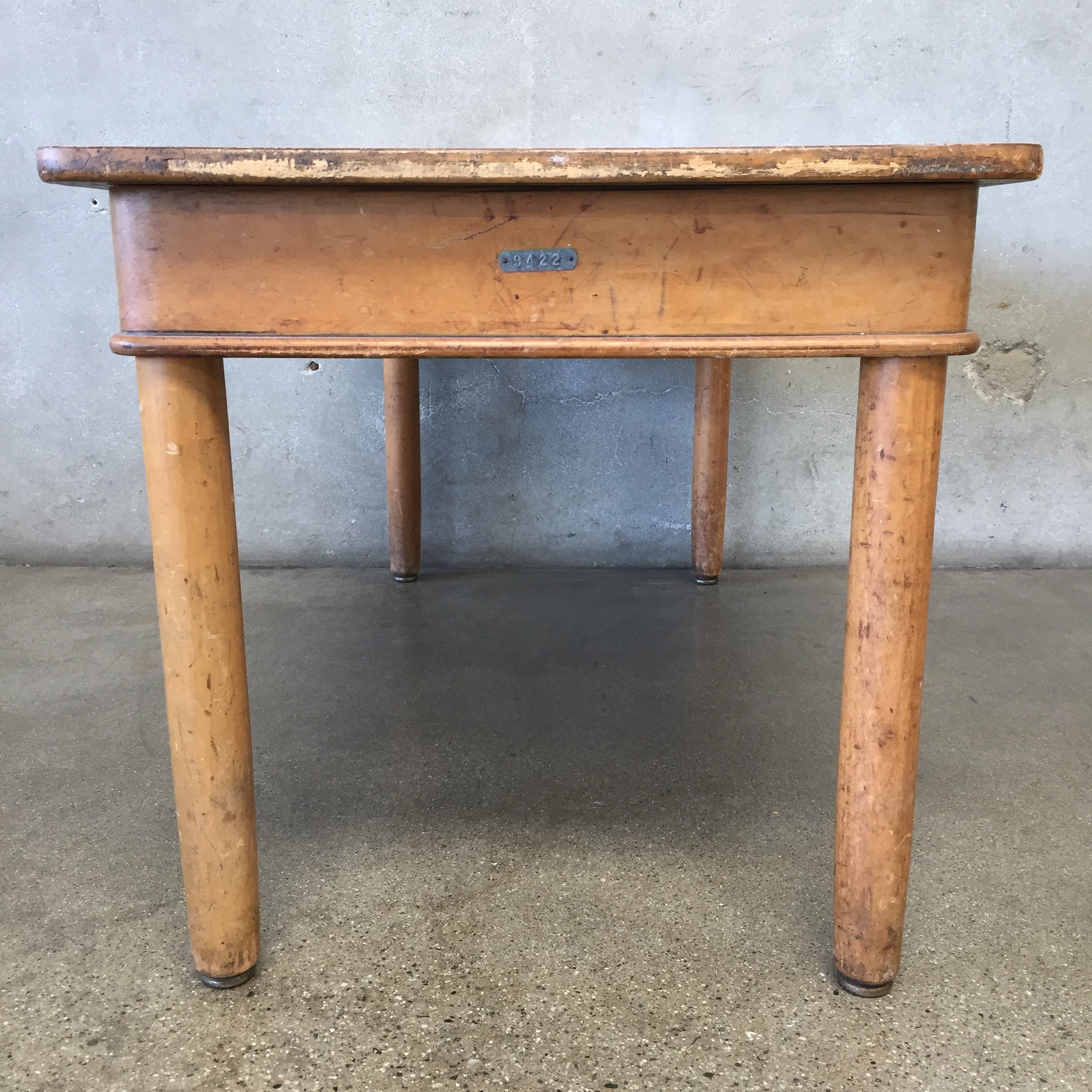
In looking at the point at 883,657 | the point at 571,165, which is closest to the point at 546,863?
the point at 883,657

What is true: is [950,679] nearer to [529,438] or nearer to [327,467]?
[529,438]

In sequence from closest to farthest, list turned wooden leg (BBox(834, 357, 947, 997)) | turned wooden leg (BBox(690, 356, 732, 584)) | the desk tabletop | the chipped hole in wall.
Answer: the desk tabletop
turned wooden leg (BBox(834, 357, 947, 997))
turned wooden leg (BBox(690, 356, 732, 584))
the chipped hole in wall

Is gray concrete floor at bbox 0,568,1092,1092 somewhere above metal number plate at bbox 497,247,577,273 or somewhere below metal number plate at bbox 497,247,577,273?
below

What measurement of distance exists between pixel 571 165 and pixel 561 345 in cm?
16

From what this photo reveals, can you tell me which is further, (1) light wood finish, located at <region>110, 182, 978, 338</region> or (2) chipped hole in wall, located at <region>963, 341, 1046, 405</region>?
(2) chipped hole in wall, located at <region>963, 341, 1046, 405</region>

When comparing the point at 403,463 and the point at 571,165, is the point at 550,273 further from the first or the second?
the point at 403,463

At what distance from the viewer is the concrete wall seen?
97.1 inches

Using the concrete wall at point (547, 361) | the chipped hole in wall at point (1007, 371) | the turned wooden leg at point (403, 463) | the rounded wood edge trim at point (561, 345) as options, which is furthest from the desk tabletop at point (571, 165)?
the chipped hole in wall at point (1007, 371)

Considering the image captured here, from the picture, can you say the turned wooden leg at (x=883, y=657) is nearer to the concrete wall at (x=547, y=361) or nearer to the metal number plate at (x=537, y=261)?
the metal number plate at (x=537, y=261)

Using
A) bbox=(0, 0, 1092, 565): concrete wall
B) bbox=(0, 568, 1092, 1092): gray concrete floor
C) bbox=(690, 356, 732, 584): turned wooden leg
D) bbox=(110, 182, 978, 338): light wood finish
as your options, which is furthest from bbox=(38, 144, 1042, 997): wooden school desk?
bbox=(0, 0, 1092, 565): concrete wall

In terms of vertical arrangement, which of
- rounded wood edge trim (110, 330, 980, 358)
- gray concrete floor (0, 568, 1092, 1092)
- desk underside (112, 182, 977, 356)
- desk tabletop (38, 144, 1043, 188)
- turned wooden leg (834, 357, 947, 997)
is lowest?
gray concrete floor (0, 568, 1092, 1092)

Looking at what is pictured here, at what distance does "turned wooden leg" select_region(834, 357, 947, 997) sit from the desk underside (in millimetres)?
70

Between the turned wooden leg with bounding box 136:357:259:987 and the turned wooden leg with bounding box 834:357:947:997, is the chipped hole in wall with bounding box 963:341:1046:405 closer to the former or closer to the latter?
the turned wooden leg with bounding box 834:357:947:997

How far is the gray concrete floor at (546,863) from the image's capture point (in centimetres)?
100
